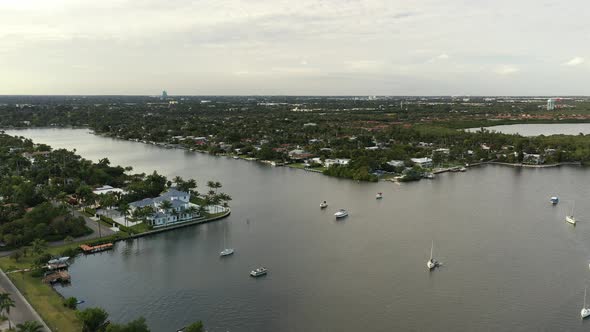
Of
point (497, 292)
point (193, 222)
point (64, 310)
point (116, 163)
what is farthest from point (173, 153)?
point (497, 292)

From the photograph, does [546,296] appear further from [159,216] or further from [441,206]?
[159,216]

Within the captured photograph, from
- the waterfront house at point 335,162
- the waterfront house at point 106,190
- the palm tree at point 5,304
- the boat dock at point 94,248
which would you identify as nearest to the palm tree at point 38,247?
the boat dock at point 94,248

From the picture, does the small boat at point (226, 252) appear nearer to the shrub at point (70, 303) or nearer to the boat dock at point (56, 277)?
the boat dock at point (56, 277)

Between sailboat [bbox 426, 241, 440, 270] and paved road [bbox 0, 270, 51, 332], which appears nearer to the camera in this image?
paved road [bbox 0, 270, 51, 332]

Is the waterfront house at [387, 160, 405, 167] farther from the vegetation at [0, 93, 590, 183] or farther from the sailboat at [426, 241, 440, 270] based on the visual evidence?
the sailboat at [426, 241, 440, 270]

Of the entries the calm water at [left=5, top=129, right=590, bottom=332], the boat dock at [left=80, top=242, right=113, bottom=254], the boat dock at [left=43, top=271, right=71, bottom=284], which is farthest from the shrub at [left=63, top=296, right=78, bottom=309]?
the boat dock at [left=80, top=242, right=113, bottom=254]

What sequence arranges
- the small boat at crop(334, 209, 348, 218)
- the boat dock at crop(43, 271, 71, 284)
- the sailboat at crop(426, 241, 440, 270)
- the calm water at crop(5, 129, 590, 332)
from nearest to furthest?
the calm water at crop(5, 129, 590, 332) < the boat dock at crop(43, 271, 71, 284) < the sailboat at crop(426, 241, 440, 270) < the small boat at crop(334, 209, 348, 218)

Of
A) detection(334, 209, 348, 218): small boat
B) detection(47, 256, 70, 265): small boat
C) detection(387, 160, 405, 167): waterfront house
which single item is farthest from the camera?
detection(387, 160, 405, 167): waterfront house
